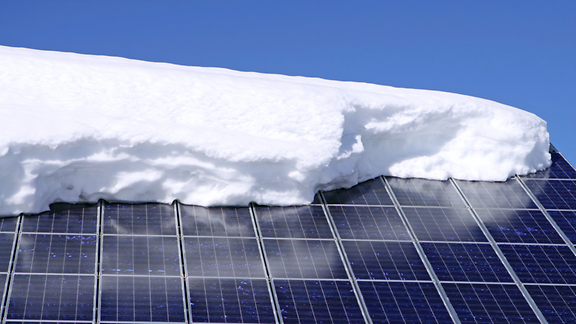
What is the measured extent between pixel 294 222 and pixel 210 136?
2.44 meters

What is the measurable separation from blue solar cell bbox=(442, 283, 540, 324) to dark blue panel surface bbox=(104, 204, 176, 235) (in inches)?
211

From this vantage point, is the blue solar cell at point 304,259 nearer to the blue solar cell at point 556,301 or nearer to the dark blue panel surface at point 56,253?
the dark blue panel surface at point 56,253

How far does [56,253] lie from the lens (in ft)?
37.4

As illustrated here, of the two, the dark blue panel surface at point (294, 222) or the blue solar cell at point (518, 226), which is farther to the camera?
the blue solar cell at point (518, 226)

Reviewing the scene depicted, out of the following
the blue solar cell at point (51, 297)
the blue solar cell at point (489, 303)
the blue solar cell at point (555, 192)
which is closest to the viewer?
the blue solar cell at point (51, 297)

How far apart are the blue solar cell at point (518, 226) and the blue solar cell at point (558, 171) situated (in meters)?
1.99

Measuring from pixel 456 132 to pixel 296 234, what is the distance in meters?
5.69

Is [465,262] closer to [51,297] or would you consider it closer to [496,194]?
[496,194]

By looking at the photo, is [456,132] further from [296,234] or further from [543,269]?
[296,234]

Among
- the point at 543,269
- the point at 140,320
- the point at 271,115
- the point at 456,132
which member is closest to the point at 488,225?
the point at 543,269

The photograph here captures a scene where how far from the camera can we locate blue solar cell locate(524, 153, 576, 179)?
16.4 meters

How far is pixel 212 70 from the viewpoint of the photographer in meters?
16.8

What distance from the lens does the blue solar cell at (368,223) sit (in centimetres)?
1320

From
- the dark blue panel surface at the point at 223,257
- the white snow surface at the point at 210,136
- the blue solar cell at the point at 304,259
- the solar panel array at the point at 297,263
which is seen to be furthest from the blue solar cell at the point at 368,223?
the dark blue panel surface at the point at 223,257
